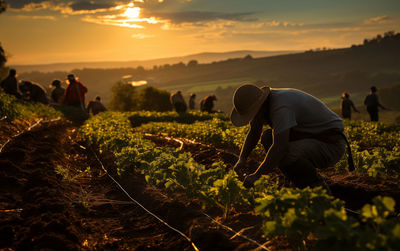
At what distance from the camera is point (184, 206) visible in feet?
14.6

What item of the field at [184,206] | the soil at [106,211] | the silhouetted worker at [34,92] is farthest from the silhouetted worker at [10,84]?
the soil at [106,211]

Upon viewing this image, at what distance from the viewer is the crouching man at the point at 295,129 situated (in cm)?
372

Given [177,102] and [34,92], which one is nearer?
[34,92]

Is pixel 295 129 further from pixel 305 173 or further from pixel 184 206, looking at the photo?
pixel 184 206

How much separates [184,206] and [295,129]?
1.74 m

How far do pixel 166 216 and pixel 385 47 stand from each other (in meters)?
164

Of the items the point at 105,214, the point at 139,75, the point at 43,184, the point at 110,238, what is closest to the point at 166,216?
the point at 110,238

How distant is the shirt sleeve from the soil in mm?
1104

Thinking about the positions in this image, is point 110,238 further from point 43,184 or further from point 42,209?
point 43,184

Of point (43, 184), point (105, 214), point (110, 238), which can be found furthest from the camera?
point (43, 184)

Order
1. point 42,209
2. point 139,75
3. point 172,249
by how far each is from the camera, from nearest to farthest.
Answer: point 172,249, point 42,209, point 139,75

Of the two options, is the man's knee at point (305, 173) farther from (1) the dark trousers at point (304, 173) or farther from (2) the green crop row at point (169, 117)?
(2) the green crop row at point (169, 117)

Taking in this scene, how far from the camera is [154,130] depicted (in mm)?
14648

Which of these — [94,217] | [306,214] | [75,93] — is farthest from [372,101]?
[306,214]
